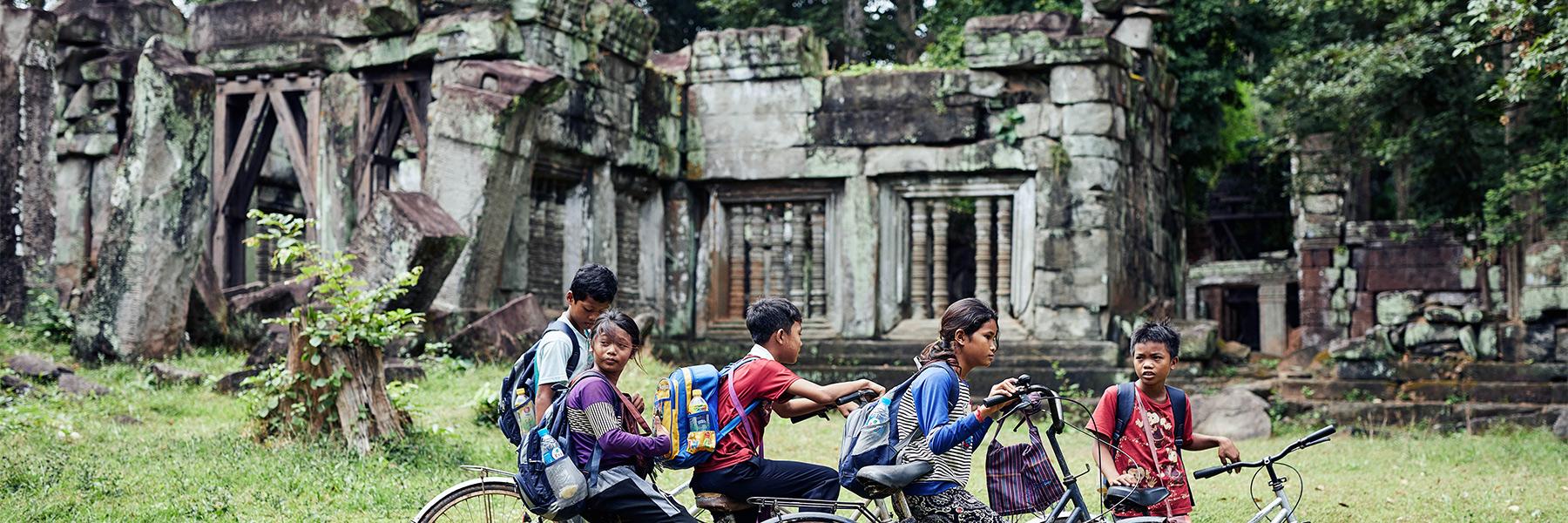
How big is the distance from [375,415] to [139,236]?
13.7 feet

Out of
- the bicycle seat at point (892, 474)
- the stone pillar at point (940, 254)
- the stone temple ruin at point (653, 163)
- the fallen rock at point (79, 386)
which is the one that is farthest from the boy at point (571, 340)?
the stone pillar at point (940, 254)

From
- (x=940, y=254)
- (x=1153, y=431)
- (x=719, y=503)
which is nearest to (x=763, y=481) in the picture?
(x=719, y=503)

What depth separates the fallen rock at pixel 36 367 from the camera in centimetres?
1070

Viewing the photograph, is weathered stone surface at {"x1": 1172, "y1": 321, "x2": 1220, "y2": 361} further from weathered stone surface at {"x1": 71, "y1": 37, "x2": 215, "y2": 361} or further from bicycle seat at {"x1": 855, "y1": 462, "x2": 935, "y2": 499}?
bicycle seat at {"x1": 855, "y1": 462, "x2": 935, "y2": 499}

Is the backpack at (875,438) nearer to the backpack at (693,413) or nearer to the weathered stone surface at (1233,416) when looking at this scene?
the backpack at (693,413)

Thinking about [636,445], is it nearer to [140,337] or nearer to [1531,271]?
[140,337]

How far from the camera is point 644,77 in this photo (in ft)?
49.0

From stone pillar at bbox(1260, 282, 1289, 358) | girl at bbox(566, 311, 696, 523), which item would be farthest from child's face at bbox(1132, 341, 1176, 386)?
stone pillar at bbox(1260, 282, 1289, 358)

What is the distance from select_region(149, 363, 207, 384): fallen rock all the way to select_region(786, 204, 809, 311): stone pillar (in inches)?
235

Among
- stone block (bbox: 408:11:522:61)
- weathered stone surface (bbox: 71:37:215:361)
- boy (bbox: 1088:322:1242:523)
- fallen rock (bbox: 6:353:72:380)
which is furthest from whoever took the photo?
stone block (bbox: 408:11:522:61)

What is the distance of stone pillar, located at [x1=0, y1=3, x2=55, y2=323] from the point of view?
13.9 m

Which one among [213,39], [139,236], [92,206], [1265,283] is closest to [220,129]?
[213,39]

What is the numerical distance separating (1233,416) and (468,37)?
7.22 m

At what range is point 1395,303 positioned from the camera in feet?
71.4
